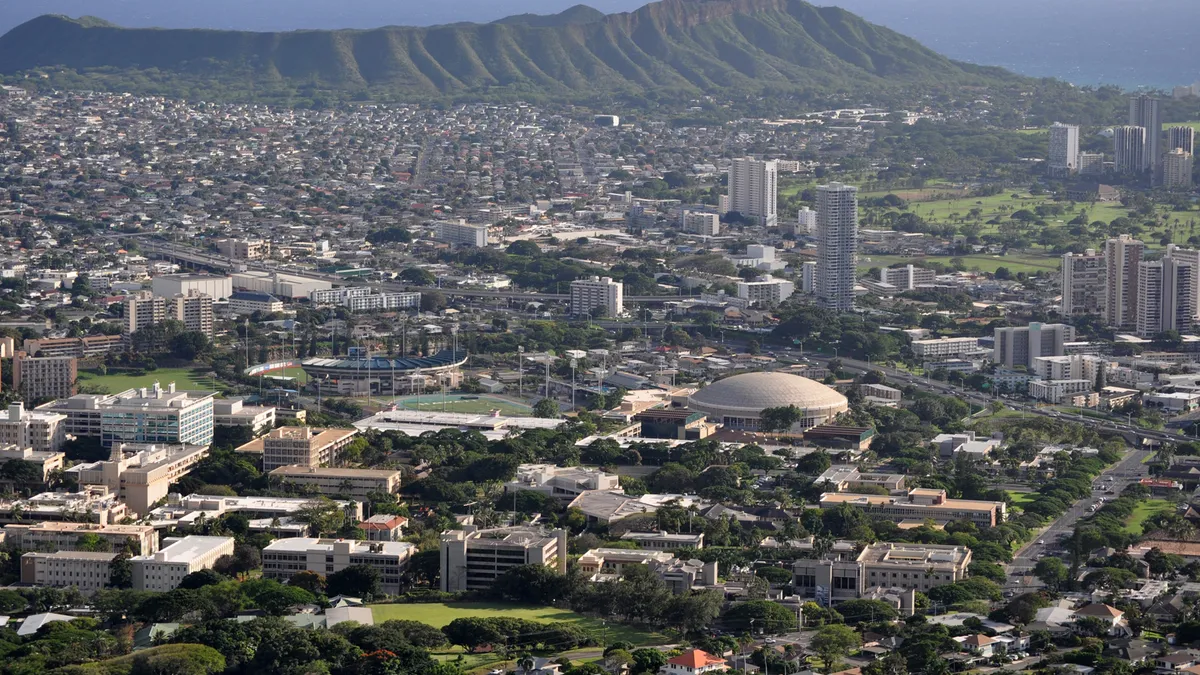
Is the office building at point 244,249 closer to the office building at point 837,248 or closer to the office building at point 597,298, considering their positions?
the office building at point 597,298

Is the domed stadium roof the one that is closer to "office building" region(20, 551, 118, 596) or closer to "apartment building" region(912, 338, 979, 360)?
"apartment building" region(912, 338, 979, 360)

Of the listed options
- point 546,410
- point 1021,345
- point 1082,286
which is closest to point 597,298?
point 1082,286

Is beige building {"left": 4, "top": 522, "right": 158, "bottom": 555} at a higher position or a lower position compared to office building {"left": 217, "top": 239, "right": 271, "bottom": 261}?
lower

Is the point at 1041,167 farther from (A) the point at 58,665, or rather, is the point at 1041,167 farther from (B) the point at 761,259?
(A) the point at 58,665

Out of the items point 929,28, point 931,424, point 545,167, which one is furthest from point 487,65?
point 931,424

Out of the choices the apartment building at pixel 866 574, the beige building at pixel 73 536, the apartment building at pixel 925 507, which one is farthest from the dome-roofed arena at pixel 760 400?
the beige building at pixel 73 536

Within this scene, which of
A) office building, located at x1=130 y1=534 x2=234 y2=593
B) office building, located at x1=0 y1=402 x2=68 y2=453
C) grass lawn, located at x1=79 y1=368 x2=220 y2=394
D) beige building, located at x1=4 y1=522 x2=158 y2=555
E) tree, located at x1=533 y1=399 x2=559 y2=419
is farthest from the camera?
grass lawn, located at x1=79 y1=368 x2=220 y2=394

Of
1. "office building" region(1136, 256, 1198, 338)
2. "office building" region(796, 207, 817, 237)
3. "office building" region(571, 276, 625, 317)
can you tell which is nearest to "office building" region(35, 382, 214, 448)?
"office building" region(571, 276, 625, 317)

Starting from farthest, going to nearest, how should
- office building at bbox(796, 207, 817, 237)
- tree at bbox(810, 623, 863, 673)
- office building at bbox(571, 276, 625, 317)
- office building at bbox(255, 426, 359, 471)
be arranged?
office building at bbox(796, 207, 817, 237) → office building at bbox(571, 276, 625, 317) → office building at bbox(255, 426, 359, 471) → tree at bbox(810, 623, 863, 673)

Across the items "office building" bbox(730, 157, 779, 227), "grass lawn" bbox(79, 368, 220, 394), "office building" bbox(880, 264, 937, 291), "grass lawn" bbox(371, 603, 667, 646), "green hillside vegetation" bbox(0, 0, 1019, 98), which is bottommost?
"grass lawn" bbox(371, 603, 667, 646)

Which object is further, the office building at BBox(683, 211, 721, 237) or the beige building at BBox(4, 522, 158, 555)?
the office building at BBox(683, 211, 721, 237)
